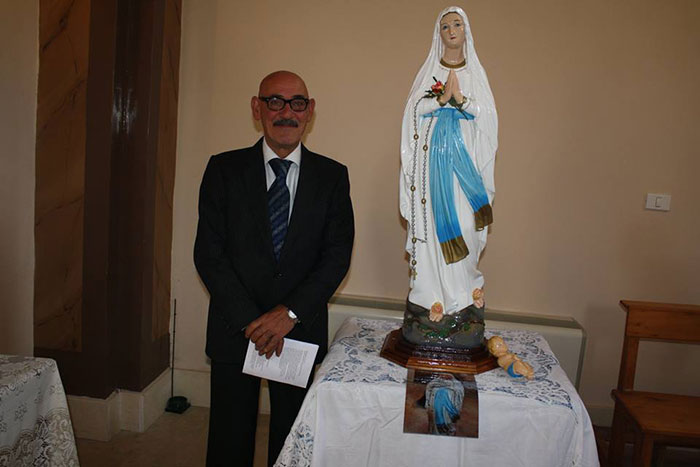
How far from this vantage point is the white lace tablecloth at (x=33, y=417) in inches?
48.8

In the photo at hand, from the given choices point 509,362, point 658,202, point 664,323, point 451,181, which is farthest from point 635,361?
point 451,181

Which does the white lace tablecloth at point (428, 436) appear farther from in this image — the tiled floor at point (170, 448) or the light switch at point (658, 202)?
the light switch at point (658, 202)

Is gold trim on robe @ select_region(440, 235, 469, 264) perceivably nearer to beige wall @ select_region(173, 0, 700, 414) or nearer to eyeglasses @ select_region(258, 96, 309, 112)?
eyeglasses @ select_region(258, 96, 309, 112)

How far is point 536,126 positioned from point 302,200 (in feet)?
4.28

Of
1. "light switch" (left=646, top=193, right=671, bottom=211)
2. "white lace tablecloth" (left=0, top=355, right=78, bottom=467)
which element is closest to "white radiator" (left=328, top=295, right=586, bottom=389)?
"light switch" (left=646, top=193, right=671, bottom=211)

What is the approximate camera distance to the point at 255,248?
1605 millimetres

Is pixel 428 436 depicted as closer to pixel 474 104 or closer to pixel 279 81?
pixel 474 104

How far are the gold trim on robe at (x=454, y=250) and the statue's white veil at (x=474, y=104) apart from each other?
0.48 ft

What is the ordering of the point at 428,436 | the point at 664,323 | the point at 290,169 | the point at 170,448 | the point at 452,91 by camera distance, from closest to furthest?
the point at 428,436, the point at 452,91, the point at 290,169, the point at 664,323, the point at 170,448

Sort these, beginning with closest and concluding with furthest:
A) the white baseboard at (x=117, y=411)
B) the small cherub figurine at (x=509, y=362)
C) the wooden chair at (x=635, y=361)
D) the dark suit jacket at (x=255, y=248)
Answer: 1. the small cherub figurine at (x=509, y=362)
2. the dark suit jacket at (x=255, y=248)
3. the wooden chair at (x=635, y=361)
4. the white baseboard at (x=117, y=411)

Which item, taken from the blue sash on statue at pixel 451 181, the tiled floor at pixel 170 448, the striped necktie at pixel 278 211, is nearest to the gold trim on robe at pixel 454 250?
the blue sash on statue at pixel 451 181

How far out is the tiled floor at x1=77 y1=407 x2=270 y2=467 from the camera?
223 cm

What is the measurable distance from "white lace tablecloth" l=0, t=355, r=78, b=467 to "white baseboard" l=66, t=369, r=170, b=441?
106 cm

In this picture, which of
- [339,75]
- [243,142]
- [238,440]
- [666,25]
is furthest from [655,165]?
[238,440]
